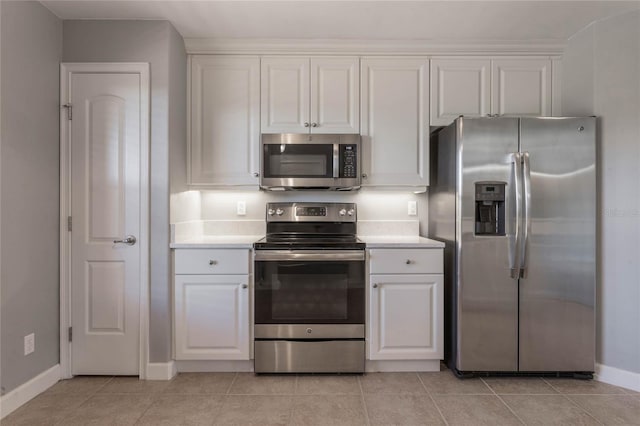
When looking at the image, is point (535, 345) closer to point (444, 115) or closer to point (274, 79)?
point (444, 115)

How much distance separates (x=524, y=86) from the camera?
2.64m

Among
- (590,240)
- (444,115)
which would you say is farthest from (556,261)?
(444,115)

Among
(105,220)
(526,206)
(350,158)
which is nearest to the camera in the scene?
(526,206)

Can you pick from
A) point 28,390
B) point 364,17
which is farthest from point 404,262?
point 28,390

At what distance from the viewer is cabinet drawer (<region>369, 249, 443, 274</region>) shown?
2.36 metres

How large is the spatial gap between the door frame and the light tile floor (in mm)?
247

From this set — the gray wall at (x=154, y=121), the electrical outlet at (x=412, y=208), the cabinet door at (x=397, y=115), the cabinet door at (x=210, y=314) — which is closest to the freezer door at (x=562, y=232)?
the cabinet door at (x=397, y=115)

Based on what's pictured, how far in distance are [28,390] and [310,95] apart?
2.58 metres

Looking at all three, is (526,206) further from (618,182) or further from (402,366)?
(402,366)

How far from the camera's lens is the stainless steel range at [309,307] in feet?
7.65

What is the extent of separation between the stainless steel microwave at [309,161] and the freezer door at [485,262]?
2.48 feet

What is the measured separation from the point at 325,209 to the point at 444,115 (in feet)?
3.79

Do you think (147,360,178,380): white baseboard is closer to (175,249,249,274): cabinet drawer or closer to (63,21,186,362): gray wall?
(63,21,186,362): gray wall

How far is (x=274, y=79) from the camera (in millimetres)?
2607
